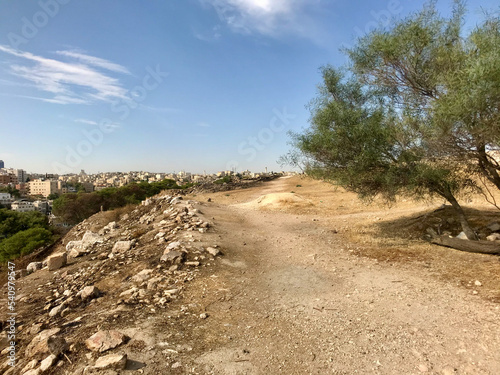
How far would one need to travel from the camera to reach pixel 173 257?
6.55 meters

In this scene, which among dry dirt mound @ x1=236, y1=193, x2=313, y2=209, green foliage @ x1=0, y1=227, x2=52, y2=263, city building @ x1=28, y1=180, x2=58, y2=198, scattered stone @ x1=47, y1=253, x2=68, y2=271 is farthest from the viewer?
city building @ x1=28, y1=180, x2=58, y2=198

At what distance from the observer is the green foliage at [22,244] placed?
69.8 ft

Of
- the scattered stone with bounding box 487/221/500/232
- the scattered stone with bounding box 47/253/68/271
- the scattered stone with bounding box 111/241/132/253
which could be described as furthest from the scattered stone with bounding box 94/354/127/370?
the scattered stone with bounding box 487/221/500/232

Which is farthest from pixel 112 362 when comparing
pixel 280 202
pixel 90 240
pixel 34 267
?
pixel 280 202

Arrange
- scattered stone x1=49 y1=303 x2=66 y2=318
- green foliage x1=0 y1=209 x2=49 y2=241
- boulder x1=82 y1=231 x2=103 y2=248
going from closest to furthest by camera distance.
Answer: scattered stone x1=49 y1=303 x2=66 y2=318
boulder x1=82 y1=231 x2=103 y2=248
green foliage x1=0 y1=209 x2=49 y2=241

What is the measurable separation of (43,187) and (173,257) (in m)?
138

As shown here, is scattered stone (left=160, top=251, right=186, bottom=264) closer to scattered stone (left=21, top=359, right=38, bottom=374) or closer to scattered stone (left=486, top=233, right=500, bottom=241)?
scattered stone (left=21, top=359, right=38, bottom=374)

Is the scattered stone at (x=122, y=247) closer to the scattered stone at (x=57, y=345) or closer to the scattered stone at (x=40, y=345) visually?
the scattered stone at (x=40, y=345)

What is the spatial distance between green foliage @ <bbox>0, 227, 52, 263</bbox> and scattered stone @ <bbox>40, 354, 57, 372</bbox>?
22.8 m

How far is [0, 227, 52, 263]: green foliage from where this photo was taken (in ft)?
69.8

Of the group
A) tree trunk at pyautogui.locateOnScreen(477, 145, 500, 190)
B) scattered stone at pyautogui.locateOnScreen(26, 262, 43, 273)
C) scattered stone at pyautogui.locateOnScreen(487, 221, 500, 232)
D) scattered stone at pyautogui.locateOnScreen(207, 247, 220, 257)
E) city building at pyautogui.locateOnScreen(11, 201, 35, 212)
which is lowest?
city building at pyautogui.locateOnScreen(11, 201, 35, 212)

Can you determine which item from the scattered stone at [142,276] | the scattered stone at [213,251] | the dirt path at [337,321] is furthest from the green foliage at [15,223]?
the dirt path at [337,321]

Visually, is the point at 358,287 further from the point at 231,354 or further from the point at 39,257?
the point at 39,257

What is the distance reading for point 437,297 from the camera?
4781 millimetres
